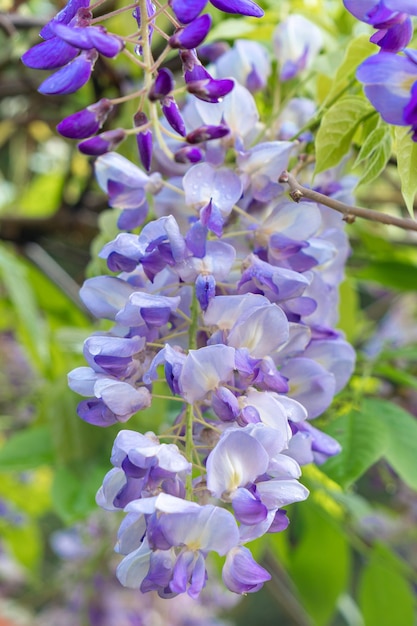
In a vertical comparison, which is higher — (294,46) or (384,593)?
(294,46)

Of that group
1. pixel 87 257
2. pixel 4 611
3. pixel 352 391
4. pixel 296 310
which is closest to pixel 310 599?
pixel 352 391

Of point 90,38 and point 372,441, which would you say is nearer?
point 90,38

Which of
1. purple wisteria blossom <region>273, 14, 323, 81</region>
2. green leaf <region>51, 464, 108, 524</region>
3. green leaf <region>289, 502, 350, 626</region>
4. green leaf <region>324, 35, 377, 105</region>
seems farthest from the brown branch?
green leaf <region>289, 502, 350, 626</region>

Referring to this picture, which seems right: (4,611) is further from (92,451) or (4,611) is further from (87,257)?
(92,451)

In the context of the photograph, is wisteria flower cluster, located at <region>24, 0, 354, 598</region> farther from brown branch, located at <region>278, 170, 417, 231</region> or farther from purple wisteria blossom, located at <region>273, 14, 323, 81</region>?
purple wisteria blossom, located at <region>273, 14, 323, 81</region>

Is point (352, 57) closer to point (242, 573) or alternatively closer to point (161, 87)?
point (161, 87)

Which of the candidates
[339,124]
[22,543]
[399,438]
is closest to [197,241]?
[339,124]

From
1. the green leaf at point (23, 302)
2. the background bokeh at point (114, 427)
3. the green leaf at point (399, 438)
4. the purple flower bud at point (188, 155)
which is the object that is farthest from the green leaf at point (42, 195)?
the purple flower bud at point (188, 155)
